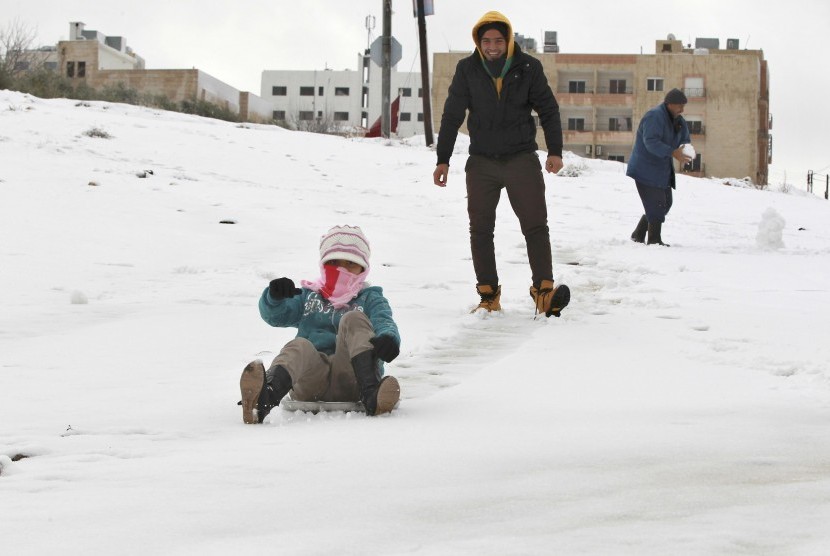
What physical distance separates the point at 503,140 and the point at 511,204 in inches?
15.0

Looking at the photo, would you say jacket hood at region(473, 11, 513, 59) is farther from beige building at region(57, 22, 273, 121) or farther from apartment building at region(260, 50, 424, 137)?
apartment building at region(260, 50, 424, 137)

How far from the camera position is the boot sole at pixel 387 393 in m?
3.22

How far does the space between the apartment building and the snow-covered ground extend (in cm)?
7255

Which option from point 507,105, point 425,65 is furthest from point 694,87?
point 507,105

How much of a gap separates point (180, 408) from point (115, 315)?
2.23 meters

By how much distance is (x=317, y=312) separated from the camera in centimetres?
371

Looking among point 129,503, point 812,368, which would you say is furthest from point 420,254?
point 129,503

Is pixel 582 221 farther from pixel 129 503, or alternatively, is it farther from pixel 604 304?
pixel 129 503

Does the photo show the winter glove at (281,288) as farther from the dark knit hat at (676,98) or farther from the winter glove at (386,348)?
the dark knit hat at (676,98)

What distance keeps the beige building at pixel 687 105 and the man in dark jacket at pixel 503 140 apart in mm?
50747

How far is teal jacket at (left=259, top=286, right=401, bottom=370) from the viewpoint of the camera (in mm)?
3615

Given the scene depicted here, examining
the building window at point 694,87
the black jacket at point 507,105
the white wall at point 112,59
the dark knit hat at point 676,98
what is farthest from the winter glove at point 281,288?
the white wall at point 112,59

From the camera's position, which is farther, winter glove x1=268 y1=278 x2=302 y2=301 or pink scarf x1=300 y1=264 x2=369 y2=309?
pink scarf x1=300 y1=264 x2=369 y2=309

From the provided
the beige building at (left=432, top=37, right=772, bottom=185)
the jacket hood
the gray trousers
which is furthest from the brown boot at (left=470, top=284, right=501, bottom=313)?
the beige building at (left=432, top=37, right=772, bottom=185)
